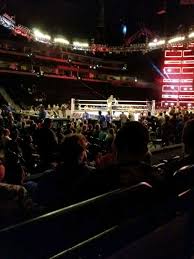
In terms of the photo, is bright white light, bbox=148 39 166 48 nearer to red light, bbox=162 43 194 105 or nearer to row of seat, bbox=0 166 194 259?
red light, bbox=162 43 194 105

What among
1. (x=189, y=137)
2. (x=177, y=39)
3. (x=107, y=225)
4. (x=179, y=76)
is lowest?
(x=107, y=225)

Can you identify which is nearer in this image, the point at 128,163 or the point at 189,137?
the point at 128,163

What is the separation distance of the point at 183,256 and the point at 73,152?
1.19m

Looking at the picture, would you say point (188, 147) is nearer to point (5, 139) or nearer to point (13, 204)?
point (13, 204)

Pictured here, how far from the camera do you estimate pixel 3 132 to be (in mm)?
8141

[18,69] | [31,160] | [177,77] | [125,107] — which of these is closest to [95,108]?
[125,107]

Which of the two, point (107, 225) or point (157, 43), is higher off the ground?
point (157, 43)

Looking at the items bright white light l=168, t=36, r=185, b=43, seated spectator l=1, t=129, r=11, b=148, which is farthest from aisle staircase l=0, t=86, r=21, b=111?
seated spectator l=1, t=129, r=11, b=148

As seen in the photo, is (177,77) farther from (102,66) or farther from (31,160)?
(31,160)

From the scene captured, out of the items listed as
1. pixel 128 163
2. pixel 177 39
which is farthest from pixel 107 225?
pixel 177 39

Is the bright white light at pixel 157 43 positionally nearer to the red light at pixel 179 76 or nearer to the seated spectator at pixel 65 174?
the red light at pixel 179 76

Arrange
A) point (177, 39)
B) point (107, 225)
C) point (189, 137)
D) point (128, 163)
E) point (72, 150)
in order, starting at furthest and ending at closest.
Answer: point (177, 39) < point (189, 137) < point (72, 150) < point (128, 163) < point (107, 225)

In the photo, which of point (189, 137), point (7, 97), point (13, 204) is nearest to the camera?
point (13, 204)

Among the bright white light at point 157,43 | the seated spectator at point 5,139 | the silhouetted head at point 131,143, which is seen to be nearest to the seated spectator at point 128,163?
the silhouetted head at point 131,143
